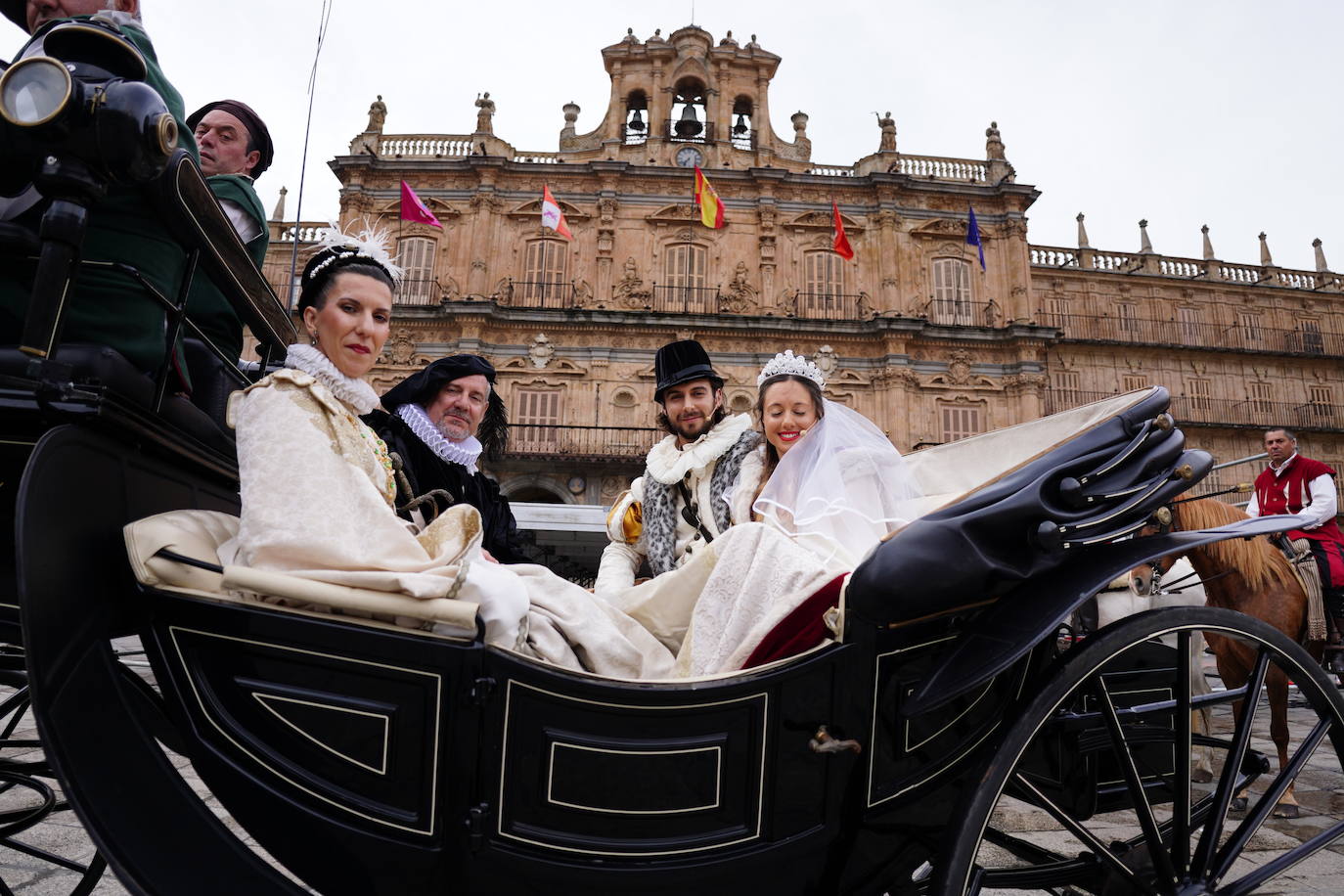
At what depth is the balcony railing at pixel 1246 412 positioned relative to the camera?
24641mm

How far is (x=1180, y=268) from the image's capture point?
2706 centimetres

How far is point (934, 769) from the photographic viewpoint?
5.78ft

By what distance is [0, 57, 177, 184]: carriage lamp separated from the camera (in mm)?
1335

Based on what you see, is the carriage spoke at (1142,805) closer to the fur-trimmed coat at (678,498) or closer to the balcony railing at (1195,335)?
the fur-trimmed coat at (678,498)

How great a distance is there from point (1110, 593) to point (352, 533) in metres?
6.04

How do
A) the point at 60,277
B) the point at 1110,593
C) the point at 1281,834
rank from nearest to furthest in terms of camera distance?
the point at 60,277 < the point at 1281,834 < the point at 1110,593

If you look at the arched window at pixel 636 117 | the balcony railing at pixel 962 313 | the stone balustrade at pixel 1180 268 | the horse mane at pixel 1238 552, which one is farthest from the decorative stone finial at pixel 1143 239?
the horse mane at pixel 1238 552

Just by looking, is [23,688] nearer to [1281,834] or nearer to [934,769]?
[934,769]

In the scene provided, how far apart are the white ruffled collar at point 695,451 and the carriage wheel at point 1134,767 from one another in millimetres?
1774

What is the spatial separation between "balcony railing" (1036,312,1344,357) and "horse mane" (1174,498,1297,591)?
22.4 m

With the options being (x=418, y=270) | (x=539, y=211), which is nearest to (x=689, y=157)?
(x=539, y=211)

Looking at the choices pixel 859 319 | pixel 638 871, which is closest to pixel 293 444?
pixel 638 871

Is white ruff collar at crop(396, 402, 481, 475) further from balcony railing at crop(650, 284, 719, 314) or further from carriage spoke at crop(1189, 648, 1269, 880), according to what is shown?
balcony railing at crop(650, 284, 719, 314)

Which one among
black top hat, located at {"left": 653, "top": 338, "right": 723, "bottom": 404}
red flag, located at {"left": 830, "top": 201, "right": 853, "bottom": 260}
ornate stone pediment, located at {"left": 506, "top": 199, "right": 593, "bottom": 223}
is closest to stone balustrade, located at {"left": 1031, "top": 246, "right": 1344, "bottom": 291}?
red flag, located at {"left": 830, "top": 201, "right": 853, "bottom": 260}
